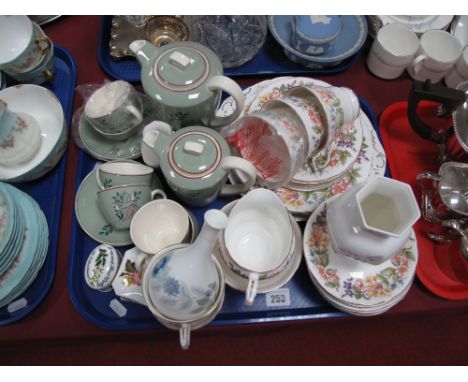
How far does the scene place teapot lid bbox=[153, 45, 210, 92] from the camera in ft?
2.17

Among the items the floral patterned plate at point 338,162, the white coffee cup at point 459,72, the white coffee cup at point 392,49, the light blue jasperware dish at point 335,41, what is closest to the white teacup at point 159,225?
the floral patterned plate at point 338,162

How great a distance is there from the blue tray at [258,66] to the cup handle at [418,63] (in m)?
0.14

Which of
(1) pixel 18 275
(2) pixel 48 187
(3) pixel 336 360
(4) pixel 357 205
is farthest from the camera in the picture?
(3) pixel 336 360

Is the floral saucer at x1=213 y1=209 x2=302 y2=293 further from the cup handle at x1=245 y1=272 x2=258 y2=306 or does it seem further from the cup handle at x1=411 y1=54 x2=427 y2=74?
the cup handle at x1=411 y1=54 x2=427 y2=74

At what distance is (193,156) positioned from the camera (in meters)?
0.64

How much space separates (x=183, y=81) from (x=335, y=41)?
1.65 feet

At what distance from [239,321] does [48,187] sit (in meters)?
0.53

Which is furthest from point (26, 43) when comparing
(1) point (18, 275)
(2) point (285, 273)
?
(2) point (285, 273)

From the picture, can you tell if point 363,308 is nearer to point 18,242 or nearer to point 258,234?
point 258,234

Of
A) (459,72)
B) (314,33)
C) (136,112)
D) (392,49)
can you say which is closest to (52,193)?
(136,112)

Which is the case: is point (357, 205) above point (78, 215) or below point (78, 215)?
above

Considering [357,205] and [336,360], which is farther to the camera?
[336,360]

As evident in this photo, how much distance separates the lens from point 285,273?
668mm

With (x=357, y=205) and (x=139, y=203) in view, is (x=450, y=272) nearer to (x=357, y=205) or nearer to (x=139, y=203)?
(x=357, y=205)
